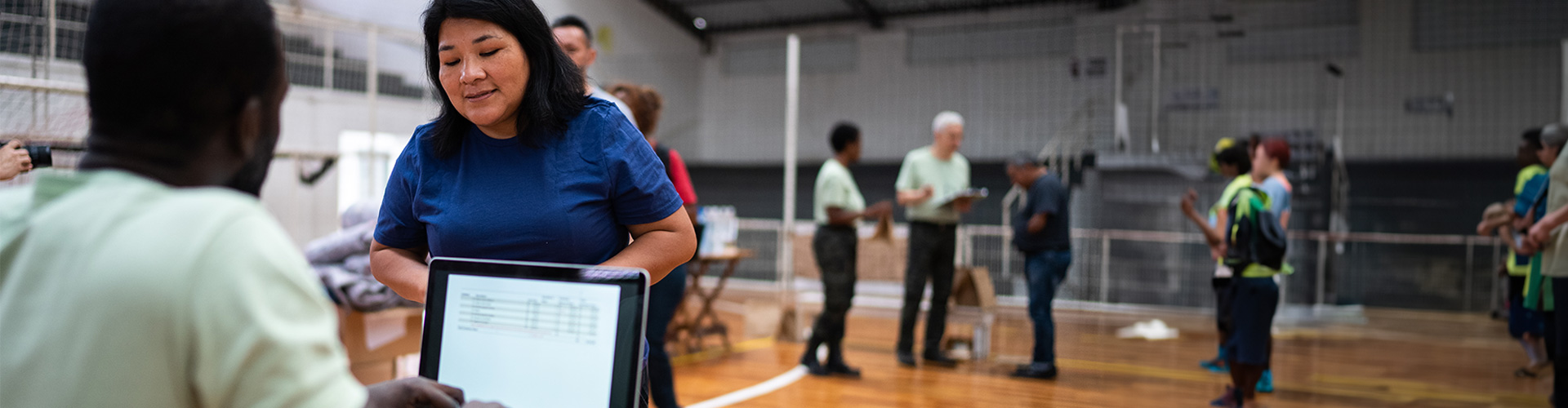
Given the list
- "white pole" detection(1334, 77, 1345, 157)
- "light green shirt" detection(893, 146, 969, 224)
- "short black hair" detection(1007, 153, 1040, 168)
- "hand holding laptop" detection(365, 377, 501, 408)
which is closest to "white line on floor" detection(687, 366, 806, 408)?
"light green shirt" detection(893, 146, 969, 224)

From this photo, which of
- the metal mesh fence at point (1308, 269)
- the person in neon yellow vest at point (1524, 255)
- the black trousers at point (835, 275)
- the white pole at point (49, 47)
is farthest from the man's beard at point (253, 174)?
the metal mesh fence at point (1308, 269)

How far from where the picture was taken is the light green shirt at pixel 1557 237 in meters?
3.18

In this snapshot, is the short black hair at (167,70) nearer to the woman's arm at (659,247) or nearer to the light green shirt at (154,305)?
the light green shirt at (154,305)

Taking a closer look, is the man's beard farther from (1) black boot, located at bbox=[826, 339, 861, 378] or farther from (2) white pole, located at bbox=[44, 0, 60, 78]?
(1) black boot, located at bbox=[826, 339, 861, 378]

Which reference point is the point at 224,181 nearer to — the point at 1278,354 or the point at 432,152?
the point at 432,152

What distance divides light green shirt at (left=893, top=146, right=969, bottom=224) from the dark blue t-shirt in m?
0.39

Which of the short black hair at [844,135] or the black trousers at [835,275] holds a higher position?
the short black hair at [844,135]

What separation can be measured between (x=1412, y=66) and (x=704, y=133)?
8.26 meters

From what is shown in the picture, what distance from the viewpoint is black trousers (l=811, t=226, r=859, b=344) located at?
468 centimetres

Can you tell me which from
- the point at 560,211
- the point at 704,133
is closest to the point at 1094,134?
the point at 704,133

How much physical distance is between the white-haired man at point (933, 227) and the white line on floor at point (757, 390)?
69 centimetres

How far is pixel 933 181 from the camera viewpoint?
16.5 ft

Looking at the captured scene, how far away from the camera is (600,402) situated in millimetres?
884

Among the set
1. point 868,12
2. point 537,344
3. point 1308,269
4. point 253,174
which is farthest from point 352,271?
point 868,12
